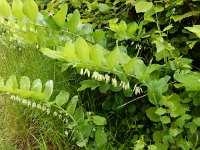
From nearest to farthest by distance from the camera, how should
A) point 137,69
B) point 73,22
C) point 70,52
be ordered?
point 70,52 → point 137,69 → point 73,22

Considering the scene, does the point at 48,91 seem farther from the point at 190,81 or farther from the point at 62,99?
the point at 190,81

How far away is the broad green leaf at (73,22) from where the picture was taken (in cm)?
142

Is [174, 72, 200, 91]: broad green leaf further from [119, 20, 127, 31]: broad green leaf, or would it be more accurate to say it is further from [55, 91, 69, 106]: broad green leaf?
[55, 91, 69, 106]: broad green leaf

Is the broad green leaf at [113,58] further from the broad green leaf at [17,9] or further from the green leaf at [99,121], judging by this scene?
the broad green leaf at [17,9]

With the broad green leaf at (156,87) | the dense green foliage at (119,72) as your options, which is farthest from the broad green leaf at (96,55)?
the broad green leaf at (156,87)

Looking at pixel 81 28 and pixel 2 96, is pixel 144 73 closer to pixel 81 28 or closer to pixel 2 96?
pixel 81 28

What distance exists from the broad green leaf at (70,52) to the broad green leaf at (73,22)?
→ 249 mm

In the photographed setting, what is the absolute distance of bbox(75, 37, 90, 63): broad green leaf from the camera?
1201 mm

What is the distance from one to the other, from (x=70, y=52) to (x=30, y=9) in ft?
0.99

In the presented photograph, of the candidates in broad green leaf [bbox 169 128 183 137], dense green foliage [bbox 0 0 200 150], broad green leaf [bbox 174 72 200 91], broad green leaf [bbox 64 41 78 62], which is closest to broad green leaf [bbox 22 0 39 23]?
dense green foliage [bbox 0 0 200 150]

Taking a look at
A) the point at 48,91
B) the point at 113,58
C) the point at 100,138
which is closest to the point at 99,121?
the point at 100,138

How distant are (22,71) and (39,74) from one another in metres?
0.24

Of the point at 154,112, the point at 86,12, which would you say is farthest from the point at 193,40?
the point at 86,12

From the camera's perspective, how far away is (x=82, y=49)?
120cm
